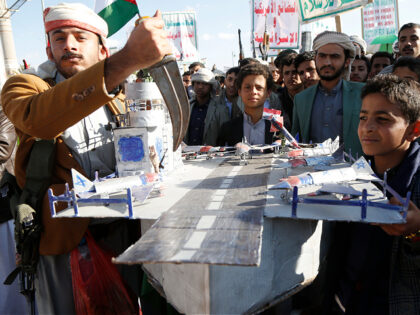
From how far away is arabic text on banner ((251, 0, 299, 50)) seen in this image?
823 cm

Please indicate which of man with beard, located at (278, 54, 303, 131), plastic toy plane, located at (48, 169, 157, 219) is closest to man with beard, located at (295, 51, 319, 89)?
man with beard, located at (278, 54, 303, 131)

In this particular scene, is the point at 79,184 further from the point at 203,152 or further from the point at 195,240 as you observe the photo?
the point at 203,152

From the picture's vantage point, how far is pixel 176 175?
160 cm

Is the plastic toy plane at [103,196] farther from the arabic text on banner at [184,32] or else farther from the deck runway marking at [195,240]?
the arabic text on banner at [184,32]

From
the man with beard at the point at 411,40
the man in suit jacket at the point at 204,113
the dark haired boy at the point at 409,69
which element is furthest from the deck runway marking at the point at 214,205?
the man with beard at the point at 411,40

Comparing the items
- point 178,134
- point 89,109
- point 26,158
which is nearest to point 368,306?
point 178,134

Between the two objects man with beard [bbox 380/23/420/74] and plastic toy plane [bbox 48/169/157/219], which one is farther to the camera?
man with beard [bbox 380/23/420/74]

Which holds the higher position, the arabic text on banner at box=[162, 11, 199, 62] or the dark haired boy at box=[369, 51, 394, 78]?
the arabic text on banner at box=[162, 11, 199, 62]

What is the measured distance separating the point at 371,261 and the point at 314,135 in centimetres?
154

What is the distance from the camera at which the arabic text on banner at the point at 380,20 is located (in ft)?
30.9

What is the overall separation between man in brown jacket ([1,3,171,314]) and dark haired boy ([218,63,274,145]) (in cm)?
138

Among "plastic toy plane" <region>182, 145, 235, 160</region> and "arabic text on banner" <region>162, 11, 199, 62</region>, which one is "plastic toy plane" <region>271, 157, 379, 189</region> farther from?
"arabic text on banner" <region>162, 11, 199, 62</region>

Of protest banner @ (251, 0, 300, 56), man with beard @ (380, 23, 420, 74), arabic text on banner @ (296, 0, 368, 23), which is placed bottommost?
man with beard @ (380, 23, 420, 74)

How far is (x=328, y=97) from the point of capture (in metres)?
2.81
